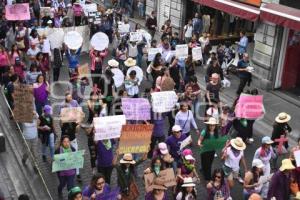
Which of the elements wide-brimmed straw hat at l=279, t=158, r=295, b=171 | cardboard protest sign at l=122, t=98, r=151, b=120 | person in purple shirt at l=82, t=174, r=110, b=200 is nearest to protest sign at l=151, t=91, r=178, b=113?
cardboard protest sign at l=122, t=98, r=151, b=120

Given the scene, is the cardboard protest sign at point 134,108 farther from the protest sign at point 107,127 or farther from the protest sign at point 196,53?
the protest sign at point 196,53

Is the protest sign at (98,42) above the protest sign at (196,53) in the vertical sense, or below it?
above

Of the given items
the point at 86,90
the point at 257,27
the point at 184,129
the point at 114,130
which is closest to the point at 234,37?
the point at 257,27

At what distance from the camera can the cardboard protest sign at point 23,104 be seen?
10.6 meters

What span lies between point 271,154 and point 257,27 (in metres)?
8.37

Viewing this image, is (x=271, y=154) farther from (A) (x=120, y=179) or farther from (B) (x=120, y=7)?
(B) (x=120, y=7)

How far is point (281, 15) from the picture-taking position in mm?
15336

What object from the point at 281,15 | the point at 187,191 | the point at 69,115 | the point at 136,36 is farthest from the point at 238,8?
the point at 187,191

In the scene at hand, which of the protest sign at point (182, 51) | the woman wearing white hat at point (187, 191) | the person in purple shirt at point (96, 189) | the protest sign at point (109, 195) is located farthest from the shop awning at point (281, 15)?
the person in purple shirt at point (96, 189)

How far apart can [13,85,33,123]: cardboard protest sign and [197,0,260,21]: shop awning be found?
900 centimetres

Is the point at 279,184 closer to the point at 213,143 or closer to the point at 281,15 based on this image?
the point at 213,143

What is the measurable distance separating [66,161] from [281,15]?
9.24m

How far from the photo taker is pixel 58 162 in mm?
8930

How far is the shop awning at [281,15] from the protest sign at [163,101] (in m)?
5.42
